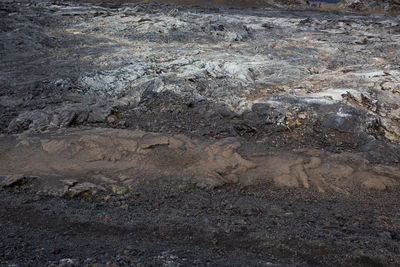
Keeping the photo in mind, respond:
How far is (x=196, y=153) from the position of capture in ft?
20.2

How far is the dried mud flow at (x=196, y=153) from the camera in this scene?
388 cm

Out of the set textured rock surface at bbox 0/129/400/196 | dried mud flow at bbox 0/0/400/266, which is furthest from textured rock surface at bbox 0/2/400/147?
textured rock surface at bbox 0/129/400/196

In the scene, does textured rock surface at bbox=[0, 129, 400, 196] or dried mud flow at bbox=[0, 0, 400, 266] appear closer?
dried mud flow at bbox=[0, 0, 400, 266]

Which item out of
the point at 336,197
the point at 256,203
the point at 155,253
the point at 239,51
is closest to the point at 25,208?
the point at 155,253

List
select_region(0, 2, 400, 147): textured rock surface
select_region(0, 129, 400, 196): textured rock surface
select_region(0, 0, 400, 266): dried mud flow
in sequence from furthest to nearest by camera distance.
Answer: select_region(0, 2, 400, 147): textured rock surface
select_region(0, 129, 400, 196): textured rock surface
select_region(0, 0, 400, 266): dried mud flow

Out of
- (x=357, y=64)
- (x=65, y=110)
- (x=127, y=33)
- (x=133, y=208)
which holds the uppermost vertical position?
(x=127, y=33)

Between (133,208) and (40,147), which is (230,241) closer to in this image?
(133,208)

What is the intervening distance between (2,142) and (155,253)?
4.99m

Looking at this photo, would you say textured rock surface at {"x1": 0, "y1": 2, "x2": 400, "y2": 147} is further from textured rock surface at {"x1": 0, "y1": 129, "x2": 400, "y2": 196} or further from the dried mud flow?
textured rock surface at {"x1": 0, "y1": 129, "x2": 400, "y2": 196}

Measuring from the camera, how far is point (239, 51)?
1241cm

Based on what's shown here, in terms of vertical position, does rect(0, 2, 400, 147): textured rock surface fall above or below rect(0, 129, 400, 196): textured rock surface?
above

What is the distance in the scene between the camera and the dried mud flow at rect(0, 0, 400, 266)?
3.88 m

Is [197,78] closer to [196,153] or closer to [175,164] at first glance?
[196,153]

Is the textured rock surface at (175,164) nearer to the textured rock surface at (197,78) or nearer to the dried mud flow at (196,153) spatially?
the dried mud flow at (196,153)
